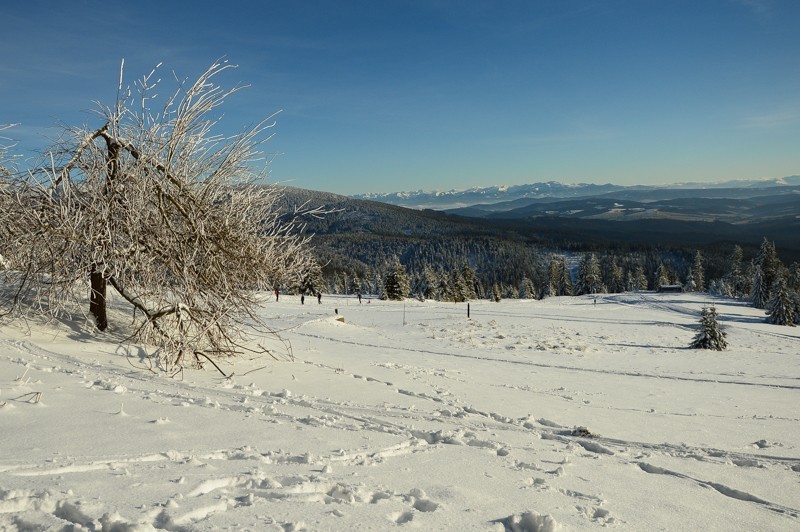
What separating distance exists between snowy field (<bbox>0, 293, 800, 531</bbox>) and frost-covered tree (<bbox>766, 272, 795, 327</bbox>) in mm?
42480

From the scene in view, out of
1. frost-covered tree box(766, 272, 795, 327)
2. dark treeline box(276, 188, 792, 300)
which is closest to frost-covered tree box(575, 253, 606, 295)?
dark treeline box(276, 188, 792, 300)

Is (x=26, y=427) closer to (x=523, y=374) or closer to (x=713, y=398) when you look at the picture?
(x=523, y=374)

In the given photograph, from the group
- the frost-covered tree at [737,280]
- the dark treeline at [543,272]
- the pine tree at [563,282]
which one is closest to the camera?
the dark treeline at [543,272]

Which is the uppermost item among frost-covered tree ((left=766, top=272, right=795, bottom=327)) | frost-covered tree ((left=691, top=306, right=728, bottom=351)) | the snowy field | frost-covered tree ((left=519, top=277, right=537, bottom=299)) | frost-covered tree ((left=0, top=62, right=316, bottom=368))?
frost-covered tree ((left=0, top=62, right=316, bottom=368))

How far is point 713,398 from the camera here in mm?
11453

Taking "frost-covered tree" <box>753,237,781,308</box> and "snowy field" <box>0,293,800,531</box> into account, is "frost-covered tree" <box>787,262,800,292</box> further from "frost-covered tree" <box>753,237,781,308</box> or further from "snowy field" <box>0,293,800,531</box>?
"snowy field" <box>0,293,800,531</box>

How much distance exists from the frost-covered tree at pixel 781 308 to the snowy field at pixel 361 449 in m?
42.5

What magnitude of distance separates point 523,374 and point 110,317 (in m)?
10.6

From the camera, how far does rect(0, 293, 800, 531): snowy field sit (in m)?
3.43

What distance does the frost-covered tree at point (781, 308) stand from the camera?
45.1 m

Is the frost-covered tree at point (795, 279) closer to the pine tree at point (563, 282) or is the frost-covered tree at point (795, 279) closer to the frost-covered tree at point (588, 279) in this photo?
the frost-covered tree at point (588, 279)

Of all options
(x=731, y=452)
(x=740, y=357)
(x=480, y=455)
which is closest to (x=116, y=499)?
(x=480, y=455)

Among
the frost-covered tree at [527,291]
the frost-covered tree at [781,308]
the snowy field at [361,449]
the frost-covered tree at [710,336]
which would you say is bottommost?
the frost-covered tree at [527,291]

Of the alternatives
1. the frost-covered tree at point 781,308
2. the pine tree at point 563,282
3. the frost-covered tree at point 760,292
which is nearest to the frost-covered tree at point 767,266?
the frost-covered tree at point 760,292
